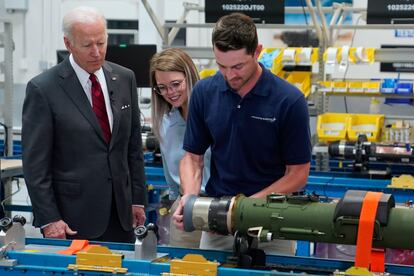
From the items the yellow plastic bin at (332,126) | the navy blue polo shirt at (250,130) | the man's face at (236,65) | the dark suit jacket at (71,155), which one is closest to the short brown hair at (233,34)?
the man's face at (236,65)

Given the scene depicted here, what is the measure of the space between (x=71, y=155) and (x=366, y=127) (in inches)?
98.5

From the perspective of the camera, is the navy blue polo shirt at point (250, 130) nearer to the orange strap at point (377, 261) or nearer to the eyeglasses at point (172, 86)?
the eyeglasses at point (172, 86)

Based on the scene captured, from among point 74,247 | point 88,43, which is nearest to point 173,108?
point 88,43

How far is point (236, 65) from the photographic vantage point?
205cm

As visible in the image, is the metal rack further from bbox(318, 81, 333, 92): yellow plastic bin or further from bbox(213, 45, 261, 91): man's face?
bbox(213, 45, 261, 91): man's face

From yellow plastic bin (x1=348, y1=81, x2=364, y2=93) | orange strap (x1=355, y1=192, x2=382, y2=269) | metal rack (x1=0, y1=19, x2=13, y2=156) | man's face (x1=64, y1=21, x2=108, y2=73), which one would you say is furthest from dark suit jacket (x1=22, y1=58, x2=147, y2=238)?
metal rack (x1=0, y1=19, x2=13, y2=156)

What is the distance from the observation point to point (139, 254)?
1858 millimetres

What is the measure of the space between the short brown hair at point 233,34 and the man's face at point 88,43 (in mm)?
645

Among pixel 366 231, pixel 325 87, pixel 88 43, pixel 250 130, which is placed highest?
pixel 88 43

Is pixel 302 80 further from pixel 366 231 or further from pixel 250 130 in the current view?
pixel 366 231

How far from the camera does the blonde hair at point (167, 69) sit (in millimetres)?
2661

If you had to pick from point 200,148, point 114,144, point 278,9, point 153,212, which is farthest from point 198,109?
point 278,9

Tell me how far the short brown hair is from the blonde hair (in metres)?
0.64

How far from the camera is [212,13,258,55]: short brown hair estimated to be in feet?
6.57
